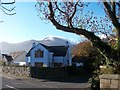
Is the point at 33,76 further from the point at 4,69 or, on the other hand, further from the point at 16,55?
the point at 16,55

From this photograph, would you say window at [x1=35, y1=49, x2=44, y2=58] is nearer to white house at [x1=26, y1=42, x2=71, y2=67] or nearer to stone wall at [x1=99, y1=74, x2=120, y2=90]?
white house at [x1=26, y1=42, x2=71, y2=67]

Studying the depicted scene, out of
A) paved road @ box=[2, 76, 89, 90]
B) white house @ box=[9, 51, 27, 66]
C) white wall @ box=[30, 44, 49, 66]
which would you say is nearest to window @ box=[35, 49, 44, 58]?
white wall @ box=[30, 44, 49, 66]

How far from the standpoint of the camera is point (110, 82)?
9953 mm

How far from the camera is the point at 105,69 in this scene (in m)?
12.2

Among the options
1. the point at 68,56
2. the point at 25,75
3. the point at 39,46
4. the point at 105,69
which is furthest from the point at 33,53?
the point at 105,69

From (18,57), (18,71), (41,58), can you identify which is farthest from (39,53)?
(18,57)

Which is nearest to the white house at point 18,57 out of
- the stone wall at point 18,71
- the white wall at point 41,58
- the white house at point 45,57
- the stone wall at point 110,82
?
the white house at point 45,57

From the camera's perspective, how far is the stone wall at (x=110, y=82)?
9.68m

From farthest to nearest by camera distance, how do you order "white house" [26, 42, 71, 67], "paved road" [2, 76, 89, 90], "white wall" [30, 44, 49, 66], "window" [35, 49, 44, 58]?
"window" [35, 49, 44, 58] → "white house" [26, 42, 71, 67] → "white wall" [30, 44, 49, 66] → "paved road" [2, 76, 89, 90]

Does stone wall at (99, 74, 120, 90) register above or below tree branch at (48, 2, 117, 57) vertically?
below

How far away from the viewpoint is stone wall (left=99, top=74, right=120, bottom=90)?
968cm

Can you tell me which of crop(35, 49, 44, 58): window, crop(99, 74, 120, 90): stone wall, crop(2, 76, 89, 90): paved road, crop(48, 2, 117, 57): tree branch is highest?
crop(35, 49, 44, 58): window

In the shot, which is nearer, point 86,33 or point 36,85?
point 86,33

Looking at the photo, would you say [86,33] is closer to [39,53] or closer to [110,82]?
[110,82]
